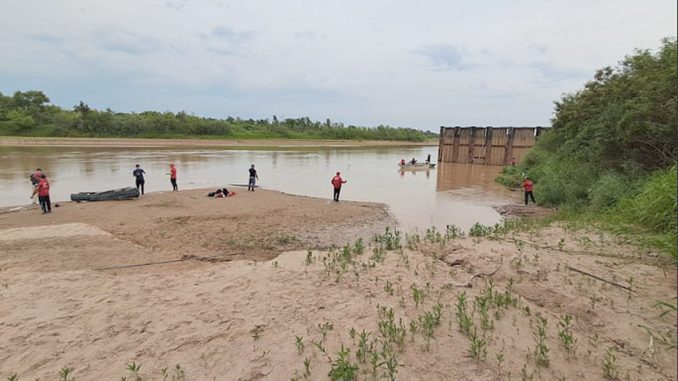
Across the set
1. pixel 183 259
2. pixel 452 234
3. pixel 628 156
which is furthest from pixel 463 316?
pixel 628 156

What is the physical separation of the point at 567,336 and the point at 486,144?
3779cm

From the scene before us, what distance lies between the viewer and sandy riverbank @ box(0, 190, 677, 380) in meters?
3.74

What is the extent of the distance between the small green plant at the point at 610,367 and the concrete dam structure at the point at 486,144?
35.7 meters

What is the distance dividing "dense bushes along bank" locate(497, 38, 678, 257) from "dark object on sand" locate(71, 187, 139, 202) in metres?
16.1

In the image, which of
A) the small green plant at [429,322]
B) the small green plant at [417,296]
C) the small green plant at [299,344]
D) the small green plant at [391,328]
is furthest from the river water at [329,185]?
the small green plant at [299,344]

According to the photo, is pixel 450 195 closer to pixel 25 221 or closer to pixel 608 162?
pixel 608 162

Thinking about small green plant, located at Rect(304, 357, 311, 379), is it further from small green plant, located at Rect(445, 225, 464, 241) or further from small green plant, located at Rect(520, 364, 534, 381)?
small green plant, located at Rect(445, 225, 464, 241)

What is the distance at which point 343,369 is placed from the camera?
11.7ft

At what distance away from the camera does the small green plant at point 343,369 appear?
3.52 meters

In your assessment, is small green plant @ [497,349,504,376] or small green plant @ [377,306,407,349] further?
small green plant @ [377,306,407,349]

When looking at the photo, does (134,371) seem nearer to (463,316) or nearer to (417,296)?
(417,296)

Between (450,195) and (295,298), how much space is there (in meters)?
16.4

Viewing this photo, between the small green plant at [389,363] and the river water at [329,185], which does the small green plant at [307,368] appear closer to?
the small green plant at [389,363]

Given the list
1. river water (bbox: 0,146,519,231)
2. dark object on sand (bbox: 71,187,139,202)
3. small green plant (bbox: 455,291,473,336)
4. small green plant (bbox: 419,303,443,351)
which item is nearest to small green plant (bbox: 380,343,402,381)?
small green plant (bbox: 419,303,443,351)
